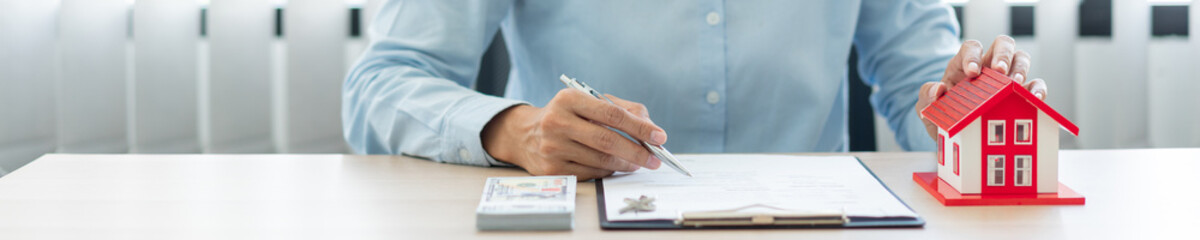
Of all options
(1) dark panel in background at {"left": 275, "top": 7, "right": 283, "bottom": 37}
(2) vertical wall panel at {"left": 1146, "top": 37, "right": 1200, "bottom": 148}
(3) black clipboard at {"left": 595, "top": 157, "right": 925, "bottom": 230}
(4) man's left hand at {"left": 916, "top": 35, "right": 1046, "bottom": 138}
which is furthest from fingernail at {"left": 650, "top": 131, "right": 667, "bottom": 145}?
(2) vertical wall panel at {"left": 1146, "top": 37, "right": 1200, "bottom": 148}

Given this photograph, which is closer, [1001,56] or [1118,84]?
[1001,56]

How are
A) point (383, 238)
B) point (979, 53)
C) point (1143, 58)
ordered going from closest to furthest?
point (383, 238), point (979, 53), point (1143, 58)

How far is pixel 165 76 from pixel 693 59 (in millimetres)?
1268

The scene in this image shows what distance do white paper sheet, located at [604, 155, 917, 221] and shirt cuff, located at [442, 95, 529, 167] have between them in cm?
15

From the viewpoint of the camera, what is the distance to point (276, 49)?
6.42 ft

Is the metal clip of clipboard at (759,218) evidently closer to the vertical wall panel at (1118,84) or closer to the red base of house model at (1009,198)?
the red base of house model at (1009,198)

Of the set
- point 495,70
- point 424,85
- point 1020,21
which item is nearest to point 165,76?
point 495,70

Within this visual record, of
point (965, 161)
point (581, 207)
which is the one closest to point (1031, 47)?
point (965, 161)

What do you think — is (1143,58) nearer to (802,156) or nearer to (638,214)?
(802,156)

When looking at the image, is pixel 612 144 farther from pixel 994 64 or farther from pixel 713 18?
pixel 713 18

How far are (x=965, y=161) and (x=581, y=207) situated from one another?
29 cm

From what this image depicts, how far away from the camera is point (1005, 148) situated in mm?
669

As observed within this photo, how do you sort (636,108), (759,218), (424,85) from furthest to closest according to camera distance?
(424,85), (636,108), (759,218)

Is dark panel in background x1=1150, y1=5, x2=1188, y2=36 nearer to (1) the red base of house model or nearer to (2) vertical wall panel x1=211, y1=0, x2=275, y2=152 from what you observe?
(1) the red base of house model
